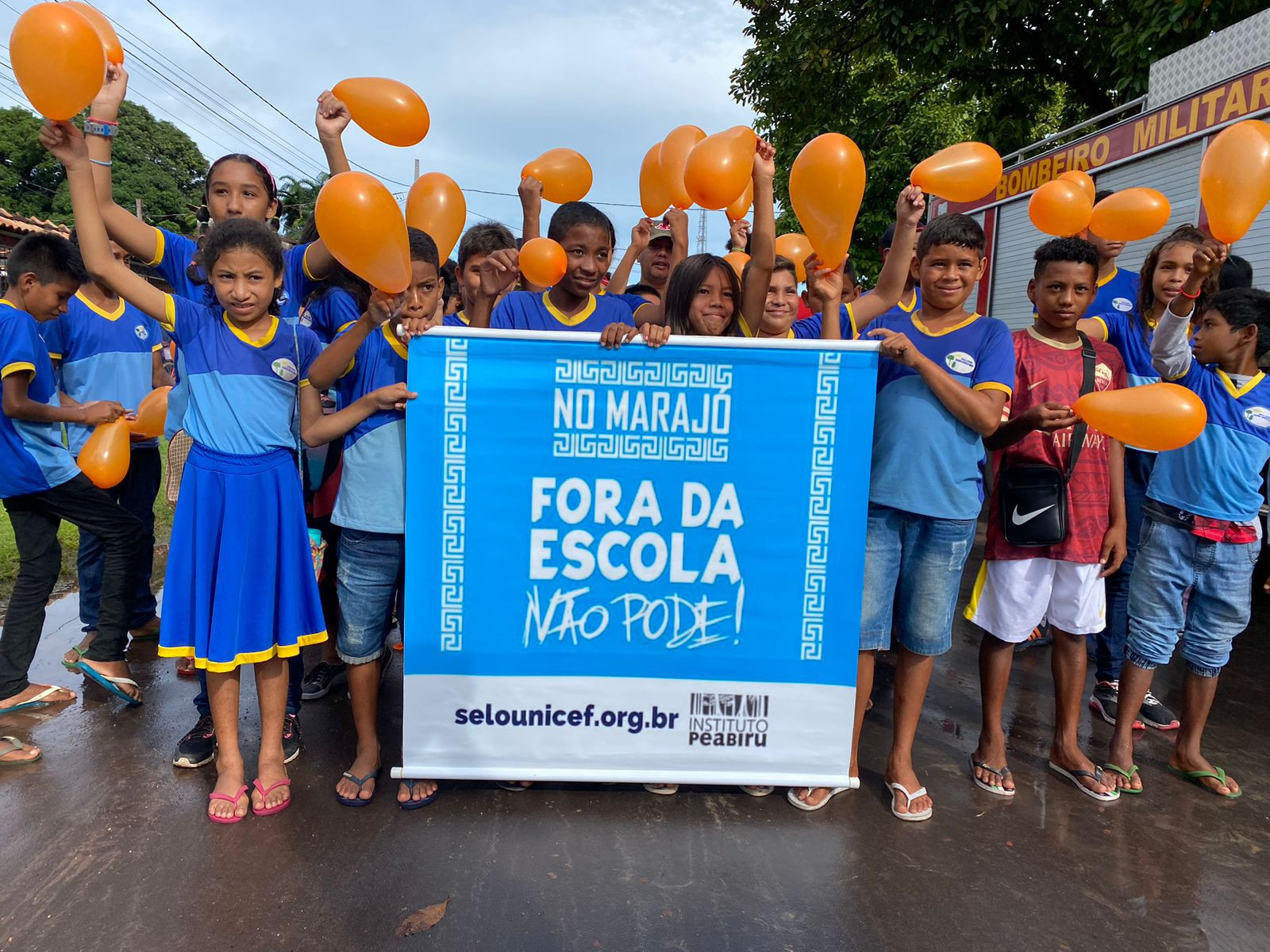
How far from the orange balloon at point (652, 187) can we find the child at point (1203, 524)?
2.05m

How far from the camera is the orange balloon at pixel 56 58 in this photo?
7.15 ft

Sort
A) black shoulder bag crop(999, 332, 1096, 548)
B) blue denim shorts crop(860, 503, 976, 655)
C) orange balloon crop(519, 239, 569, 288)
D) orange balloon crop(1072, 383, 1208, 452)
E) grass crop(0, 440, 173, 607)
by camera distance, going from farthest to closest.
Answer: grass crop(0, 440, 173, 607)
orange balloon crop(519, 239, 569, 288)
black shoulder bag crop(999, 332, 1096, 548)
blue denim shorts crop(860, 503, 976, 655)
orange balloon crop(1072, 383, 1208, 452)

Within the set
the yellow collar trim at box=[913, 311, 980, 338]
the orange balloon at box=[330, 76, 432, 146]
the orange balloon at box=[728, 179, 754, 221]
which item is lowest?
the yellow collar trim at box=[913, 311, 980, 338]

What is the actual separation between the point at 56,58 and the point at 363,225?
0.92m

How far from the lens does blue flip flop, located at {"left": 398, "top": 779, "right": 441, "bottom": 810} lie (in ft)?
8.32

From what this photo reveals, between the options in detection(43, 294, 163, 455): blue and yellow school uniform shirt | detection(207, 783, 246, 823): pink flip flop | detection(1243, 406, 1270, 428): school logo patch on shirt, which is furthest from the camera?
detection(43, 294, 163, 455): blue and yellow school uniform shirt

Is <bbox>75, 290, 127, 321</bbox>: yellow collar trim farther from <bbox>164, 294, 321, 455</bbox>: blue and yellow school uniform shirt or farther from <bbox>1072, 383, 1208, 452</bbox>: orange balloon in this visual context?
<bbox>1072, 383, 1208, 452</bbox>: orange balloon

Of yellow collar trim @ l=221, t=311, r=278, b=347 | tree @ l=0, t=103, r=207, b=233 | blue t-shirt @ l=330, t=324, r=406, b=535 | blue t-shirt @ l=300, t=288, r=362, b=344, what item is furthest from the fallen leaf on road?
tree @ l=0, t=103, r=207, b=233

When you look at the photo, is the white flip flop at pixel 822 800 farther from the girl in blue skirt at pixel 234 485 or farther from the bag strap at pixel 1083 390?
the girl in blue skirt at pixel 234 485

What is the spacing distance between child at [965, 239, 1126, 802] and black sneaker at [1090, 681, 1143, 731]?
644 mm

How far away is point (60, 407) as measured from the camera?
3164 mm

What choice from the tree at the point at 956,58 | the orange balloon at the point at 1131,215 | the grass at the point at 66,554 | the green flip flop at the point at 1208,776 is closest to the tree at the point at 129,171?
the tree at the point at 956,58

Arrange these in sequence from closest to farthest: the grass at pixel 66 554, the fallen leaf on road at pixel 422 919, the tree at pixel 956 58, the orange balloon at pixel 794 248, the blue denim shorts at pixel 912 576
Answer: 1. the fallen leaf on road at pixel 422 919
2. the blue denim shorts at pixel 912 576
3. the orange balloon at pixel 794 248
4. the grass at pixel 66 554
5. the tree at pixel 956 58

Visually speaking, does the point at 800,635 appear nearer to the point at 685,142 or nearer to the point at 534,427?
the point at 534,427
